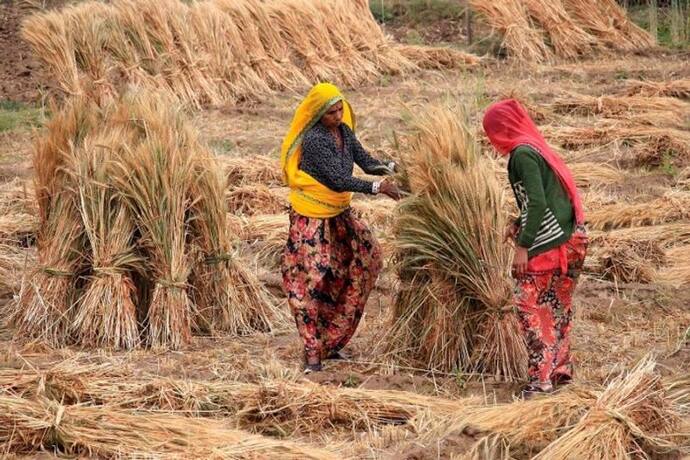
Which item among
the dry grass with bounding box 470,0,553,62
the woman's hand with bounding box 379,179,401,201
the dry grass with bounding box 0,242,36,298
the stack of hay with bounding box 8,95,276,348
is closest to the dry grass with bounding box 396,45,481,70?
the dry grass with bounding box 470,0,553,62

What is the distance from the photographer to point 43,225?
7.39m

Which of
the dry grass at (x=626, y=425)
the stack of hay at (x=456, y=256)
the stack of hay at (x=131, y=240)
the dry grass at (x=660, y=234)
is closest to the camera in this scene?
the dry grass at (x=626, y=425)

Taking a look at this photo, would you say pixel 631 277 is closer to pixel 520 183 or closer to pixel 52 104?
pixel 520 183

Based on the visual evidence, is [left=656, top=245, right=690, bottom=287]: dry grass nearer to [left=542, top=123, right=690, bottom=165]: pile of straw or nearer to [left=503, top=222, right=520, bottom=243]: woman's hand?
[left=503, top=222, right=520, bottom=243]: woman's hand

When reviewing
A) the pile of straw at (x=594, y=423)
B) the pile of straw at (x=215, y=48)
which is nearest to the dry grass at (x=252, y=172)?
the pile of straw at (x=215, y=48)

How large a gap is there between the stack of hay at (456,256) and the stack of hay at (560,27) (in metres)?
10.7

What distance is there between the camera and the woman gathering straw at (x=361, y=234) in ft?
18.8

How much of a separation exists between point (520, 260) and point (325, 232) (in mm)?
1158

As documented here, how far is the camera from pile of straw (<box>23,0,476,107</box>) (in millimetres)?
13445

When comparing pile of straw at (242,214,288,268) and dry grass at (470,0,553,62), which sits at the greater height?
pile of straw at (242,214,288,268)

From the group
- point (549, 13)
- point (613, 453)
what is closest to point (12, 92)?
point (549, 13)

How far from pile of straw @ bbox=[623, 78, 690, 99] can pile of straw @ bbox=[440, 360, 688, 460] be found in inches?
350

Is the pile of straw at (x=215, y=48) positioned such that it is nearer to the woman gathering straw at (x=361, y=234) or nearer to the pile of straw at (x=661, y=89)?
the pile of straw at (x=661, y=89)

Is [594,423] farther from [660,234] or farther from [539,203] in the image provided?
[660,234]
